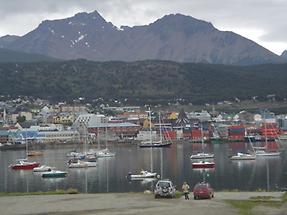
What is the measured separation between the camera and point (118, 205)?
72.0ft

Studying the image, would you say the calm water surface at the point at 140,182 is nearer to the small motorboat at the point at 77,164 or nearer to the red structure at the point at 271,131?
the small motorboat at the point at 77,164

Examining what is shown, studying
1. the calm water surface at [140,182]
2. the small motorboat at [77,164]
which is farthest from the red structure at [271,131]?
the small motorboat at [77,164]

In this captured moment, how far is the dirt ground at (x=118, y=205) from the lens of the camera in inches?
785

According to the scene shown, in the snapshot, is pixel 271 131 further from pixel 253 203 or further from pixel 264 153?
pixel 253 203

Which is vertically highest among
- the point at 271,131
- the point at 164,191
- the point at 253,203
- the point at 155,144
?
the point at 271,131

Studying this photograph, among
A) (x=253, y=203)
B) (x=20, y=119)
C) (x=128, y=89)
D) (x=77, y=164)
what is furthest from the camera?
(x=128, y=89)

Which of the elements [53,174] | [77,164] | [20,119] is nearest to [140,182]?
[53,174]

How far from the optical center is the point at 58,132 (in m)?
130

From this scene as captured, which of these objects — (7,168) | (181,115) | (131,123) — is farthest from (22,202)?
(181,115)

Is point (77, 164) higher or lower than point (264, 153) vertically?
lower

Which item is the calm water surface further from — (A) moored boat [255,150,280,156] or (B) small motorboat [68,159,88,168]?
(A) moored boat [255,150,280,156]

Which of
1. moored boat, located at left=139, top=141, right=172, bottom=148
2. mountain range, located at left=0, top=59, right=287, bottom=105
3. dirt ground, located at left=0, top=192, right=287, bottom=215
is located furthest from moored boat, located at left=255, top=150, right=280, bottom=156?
mountain range, located at left=0, top=59, right=287, bottom=105

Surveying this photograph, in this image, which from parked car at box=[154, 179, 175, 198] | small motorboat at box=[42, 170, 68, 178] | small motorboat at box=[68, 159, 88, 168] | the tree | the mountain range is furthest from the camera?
the mountain range

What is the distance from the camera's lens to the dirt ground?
19938 mm
